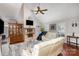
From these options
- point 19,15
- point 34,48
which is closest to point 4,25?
point 19,15

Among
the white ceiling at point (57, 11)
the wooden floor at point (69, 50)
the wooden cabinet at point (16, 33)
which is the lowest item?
the wooden floor at point (69, 50)

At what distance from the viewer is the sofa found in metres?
2.10

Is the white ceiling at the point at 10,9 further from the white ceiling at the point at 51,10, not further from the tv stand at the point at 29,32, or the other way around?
the tv stand at the point at 29,32

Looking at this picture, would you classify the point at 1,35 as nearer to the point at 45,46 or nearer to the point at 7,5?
the point at 7,5

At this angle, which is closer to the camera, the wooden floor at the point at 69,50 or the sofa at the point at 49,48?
the sofa at the point at 49,48

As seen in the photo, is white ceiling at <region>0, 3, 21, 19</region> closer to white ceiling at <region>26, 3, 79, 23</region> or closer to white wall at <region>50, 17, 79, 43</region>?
white ceiling at <region>26, 3, 79, 23</region>

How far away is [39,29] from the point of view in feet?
7.27

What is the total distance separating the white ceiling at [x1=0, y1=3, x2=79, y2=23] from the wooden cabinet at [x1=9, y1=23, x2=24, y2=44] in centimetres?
19

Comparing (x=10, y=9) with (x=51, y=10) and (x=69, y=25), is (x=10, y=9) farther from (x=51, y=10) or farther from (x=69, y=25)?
(x=69, y=25)

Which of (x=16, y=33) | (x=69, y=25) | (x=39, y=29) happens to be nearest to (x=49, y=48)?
(x=39, y=29)

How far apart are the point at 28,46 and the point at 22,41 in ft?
0.49

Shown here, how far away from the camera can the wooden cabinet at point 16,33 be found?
2145 millimetres

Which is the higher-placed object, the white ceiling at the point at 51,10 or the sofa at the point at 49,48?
the white ceiling at the point at 51,10

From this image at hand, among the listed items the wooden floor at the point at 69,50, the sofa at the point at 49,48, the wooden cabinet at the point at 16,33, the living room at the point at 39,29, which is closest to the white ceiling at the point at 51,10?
the living room at the point at 39,29
